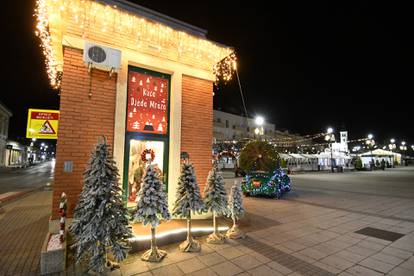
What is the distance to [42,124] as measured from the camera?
11023mm

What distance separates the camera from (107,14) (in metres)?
5.75

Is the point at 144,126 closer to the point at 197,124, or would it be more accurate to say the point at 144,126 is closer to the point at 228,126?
the point at 197,124

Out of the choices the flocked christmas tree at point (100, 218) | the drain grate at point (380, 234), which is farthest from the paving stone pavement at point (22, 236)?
the drain grate at point (380, 234)

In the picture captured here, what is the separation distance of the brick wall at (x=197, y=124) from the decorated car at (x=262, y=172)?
557cm

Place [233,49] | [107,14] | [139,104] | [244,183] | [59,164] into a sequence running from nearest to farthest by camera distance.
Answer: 1. [59,164]
2. [107,14]
3. [139,104]
4. [233,49]
5. [244,183]

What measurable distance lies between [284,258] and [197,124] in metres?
4.38

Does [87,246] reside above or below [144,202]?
below

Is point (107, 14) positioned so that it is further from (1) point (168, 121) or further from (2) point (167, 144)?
(2) point (167, 144)

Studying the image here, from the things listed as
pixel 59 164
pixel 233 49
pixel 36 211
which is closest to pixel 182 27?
pixel 233 49

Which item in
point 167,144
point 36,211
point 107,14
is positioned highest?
point 107,14

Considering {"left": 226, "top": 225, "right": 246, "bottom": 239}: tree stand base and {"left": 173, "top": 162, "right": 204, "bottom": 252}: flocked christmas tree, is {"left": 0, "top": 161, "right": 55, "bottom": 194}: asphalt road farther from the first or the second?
{"left": 226, "top": 225, "right": 246, "bottom": 239}: tree stand base

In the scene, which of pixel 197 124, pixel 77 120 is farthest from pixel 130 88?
pixel 197 124

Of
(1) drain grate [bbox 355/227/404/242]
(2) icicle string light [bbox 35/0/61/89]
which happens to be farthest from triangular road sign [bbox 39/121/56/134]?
(1) drain grate [bbox 355/227/404/242]

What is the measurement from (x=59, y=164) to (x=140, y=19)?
165 inches
